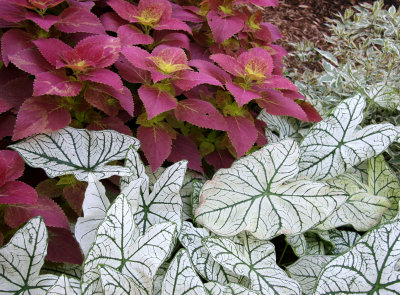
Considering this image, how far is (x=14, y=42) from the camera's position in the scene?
1.17m

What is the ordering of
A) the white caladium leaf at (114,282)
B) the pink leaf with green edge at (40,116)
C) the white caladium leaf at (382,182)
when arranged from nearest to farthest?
the white caladium leaf at (114,282) → the pink leaf with green edge at (40,116) → the white caladium leaf at (382,182)

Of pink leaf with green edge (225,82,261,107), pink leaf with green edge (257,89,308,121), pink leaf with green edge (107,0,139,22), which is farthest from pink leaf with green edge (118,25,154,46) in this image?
pink leaf with green edge (257,89,308,121)

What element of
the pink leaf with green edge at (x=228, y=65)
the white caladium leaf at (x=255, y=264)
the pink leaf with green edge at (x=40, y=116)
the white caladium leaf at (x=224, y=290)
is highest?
the pink leaf with green edge at (x=228, y=65)

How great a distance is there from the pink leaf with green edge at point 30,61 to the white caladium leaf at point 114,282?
56 centimetres

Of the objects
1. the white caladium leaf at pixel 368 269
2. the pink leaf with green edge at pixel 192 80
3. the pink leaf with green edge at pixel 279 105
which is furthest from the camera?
the pink leaf with green edge at pixel 279 105

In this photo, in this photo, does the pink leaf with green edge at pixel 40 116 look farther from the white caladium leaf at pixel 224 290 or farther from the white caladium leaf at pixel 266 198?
the white caladium leaf at pixel 224 290

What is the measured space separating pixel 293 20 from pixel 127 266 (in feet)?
10.7

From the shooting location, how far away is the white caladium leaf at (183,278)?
88cm

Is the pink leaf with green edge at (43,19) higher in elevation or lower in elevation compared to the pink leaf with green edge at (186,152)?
higher

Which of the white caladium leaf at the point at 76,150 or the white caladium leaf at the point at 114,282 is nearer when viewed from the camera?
the white caladium leaf at the point at 114,282

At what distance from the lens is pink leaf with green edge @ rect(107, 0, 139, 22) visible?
1299 mm

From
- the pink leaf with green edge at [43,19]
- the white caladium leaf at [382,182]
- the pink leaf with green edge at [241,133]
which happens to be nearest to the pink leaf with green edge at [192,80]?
the pink leaf with green edge at [241,133]

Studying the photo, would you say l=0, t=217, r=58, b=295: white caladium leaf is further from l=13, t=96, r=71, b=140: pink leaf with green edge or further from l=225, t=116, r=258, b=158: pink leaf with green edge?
l=225, t=116, r=258, b=158: pink leaf with green edge

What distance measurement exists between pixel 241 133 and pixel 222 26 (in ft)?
1.21
